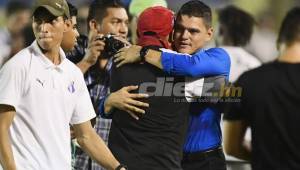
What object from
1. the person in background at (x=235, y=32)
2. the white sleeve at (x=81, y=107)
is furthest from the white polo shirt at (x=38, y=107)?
the person in background at (x=235, y=32)

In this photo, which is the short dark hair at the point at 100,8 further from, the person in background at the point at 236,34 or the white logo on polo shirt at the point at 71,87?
the white logo on polo shirt at the point at 71,87

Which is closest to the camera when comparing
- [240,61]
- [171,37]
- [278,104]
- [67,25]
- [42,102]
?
[278,104]

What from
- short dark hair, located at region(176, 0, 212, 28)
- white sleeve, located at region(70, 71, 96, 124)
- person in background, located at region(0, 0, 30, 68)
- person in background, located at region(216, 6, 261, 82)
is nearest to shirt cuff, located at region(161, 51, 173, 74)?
white sleeve, located at region(70, 71, 96, 124)

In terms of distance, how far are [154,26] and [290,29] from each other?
0.95 metres

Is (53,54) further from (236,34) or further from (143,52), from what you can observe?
(236,34)

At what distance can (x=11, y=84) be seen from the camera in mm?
4441

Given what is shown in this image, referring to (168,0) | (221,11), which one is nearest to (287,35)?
(168,0)

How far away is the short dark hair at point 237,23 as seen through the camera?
8070 mm

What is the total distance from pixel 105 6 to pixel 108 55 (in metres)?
0.47

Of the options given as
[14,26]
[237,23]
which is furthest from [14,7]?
[237,23]

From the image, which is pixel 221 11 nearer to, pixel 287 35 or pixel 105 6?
pixel 105 6

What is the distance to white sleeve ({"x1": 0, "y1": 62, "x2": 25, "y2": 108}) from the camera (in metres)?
4.42

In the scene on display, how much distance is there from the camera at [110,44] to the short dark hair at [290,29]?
6.65 feet

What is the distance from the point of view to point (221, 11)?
27.0 ft
